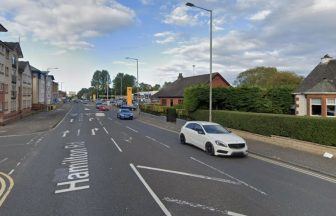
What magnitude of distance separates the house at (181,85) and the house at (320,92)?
1984 centimetres

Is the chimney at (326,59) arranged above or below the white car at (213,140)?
above

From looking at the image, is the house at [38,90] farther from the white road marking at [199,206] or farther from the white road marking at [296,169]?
the white road marking at [199,206]

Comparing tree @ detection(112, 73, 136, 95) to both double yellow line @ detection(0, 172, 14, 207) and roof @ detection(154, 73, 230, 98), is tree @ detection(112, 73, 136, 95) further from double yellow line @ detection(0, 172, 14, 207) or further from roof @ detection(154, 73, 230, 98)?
double yellow line @ detection(0, 172, 14, 207)

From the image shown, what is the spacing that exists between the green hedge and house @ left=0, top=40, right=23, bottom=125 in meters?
24.7

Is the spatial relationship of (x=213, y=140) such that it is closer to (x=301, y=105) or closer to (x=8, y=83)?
(x=301, y=105)

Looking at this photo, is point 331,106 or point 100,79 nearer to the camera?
point 331,106

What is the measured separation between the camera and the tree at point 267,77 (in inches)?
3017

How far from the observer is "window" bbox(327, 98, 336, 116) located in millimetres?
27859

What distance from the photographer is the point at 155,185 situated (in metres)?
10.2

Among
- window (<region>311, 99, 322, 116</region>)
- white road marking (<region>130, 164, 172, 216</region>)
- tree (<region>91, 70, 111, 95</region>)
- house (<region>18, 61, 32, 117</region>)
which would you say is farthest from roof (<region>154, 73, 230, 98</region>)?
tree (<region>91, 70, 111, 95</region>)

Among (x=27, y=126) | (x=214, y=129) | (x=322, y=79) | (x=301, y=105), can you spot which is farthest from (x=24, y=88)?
(x=214, y=129)

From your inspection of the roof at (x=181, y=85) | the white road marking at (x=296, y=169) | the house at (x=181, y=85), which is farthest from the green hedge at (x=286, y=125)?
the roof at (x=181, y=85)

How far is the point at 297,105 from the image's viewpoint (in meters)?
31.4

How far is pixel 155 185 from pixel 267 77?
7805cm
